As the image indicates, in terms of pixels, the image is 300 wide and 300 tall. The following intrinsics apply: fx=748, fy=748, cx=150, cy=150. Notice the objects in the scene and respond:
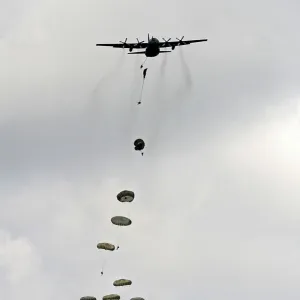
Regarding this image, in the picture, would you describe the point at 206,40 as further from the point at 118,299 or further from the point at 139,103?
the point at 118,299

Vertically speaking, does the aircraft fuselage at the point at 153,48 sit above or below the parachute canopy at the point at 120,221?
above

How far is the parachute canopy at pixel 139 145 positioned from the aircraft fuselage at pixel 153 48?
14437 millimetres

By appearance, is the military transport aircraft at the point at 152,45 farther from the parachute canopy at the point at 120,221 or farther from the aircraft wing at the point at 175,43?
the parachute canopy at the point at 120,221

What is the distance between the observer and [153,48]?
395 ft

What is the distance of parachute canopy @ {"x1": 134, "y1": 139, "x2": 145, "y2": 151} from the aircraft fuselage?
14437 millimetres

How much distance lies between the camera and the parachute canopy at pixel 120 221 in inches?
4786

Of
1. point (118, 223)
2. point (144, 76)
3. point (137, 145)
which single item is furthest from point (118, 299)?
point (144, 76)

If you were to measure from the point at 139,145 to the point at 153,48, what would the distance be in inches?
629

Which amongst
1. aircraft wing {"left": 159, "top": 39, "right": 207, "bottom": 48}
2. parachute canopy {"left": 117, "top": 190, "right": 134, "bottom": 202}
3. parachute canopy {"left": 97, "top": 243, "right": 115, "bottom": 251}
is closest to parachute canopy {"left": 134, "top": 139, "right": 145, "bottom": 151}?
parachute canopy {"left": 117, "top": 190, "right": 134, "bottom": 202}

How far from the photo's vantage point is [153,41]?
12025 centimetres

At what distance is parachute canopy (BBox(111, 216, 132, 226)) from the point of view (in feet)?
399

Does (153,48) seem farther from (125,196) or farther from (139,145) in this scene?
(125,196)

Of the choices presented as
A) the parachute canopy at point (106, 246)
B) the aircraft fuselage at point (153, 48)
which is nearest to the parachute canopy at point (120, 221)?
the parachute canopy at point (106, 246)

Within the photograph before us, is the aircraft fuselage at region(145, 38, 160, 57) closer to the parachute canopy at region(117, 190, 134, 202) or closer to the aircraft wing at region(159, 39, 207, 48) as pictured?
the aircraft wing at region(159, 39, 207, 48)
